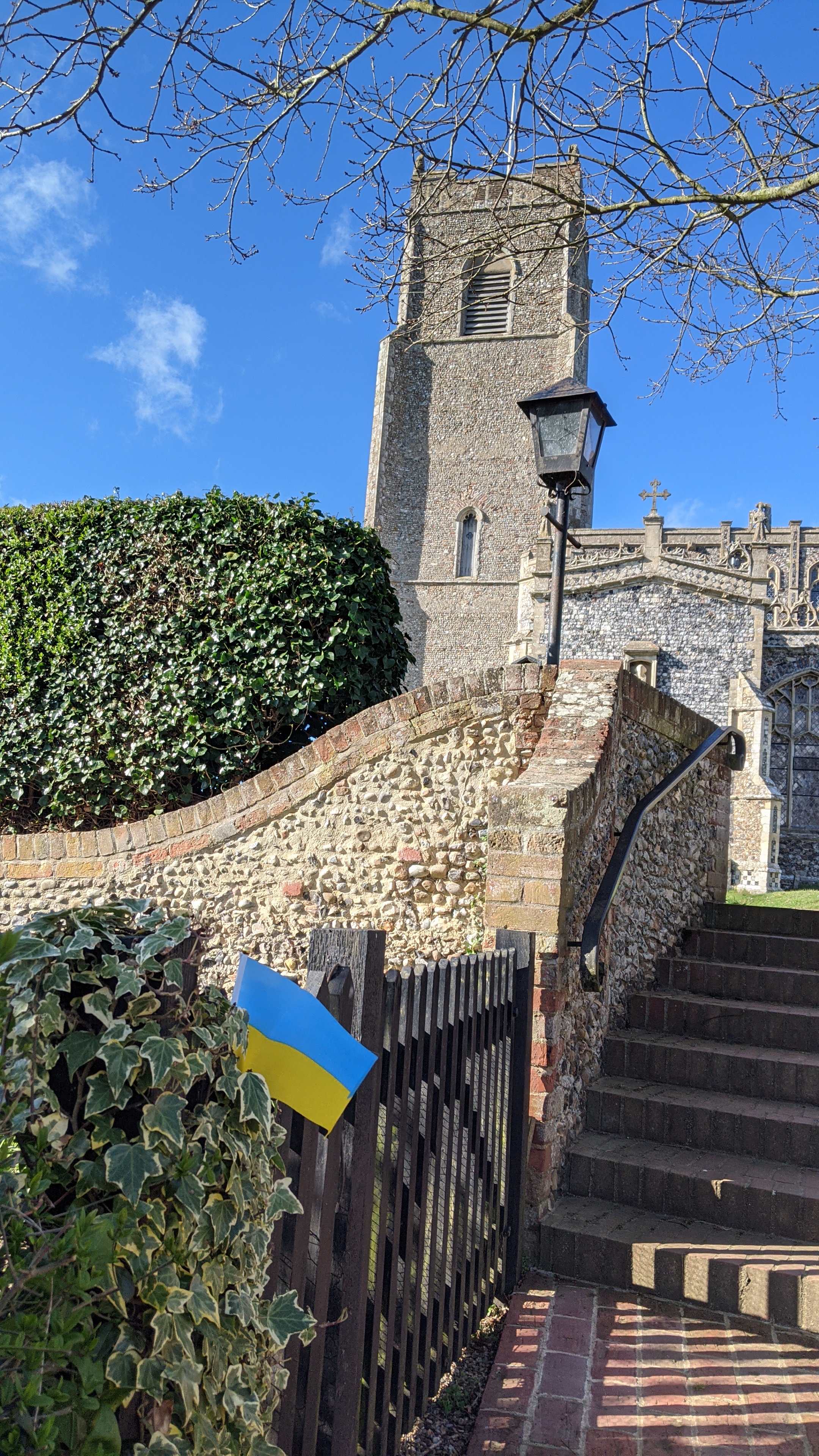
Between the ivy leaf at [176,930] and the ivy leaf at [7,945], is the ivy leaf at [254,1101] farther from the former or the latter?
the ivy leaf at [7,945]

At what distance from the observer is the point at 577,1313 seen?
319 centimetres

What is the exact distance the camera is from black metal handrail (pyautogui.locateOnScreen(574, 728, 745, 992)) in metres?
3.77

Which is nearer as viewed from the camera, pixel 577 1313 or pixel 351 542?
pixel 577 1313

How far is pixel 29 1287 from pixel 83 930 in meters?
0.41

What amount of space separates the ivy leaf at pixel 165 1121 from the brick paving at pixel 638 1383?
184 cm

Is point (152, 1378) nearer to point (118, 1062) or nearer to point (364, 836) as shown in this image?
point (118, 1062)

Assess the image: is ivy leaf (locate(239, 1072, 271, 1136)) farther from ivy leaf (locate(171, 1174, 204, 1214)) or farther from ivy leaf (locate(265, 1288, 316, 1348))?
ivy leaf (locate(265, 1288, 316, 1348))

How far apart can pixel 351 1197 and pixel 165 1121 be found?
2.83 ft

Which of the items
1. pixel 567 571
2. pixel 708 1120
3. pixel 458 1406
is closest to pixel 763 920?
pixel 708 1120

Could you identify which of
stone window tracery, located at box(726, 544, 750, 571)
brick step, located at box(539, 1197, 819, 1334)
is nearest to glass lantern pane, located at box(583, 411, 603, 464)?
brick step, located at box(539, 1197, 819, 1334)

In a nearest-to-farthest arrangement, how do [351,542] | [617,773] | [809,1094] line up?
[809,1094]
[617,773]
[351,542]

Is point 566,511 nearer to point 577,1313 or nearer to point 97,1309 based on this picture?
point 577,1313

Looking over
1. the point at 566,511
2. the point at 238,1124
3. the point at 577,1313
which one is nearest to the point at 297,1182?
the point at 238,1124

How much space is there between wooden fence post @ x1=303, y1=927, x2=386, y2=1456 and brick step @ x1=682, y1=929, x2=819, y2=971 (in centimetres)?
408
